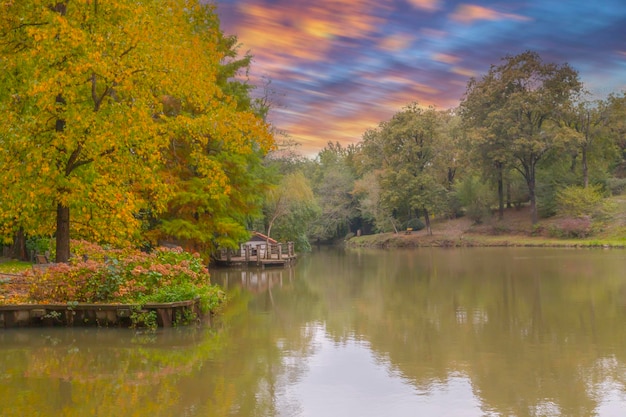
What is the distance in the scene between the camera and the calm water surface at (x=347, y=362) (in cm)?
761

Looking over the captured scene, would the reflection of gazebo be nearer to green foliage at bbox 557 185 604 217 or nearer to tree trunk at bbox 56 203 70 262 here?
tree trunk at bbox 56 203 70 262

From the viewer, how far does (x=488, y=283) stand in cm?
2220

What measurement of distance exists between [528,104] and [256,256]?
3342cm

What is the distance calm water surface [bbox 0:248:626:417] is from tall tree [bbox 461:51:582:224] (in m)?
39.8

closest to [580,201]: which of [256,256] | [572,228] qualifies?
[572,228]

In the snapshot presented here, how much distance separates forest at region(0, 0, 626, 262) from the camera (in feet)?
43.9

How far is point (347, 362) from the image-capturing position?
10.1 metres

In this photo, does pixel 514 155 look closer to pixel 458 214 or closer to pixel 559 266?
pixel 458 214

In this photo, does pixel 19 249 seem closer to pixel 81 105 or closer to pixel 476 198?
pixel 81 105

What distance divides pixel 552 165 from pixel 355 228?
27.9m

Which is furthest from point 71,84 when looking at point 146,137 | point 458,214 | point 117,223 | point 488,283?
point 458,214

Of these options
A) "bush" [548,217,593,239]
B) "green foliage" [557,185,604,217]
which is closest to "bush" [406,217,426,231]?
"green foliage" [557,185,604,217]

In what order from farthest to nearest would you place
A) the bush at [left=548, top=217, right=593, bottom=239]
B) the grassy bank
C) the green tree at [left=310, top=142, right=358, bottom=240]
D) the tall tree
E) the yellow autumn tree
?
the green tree at [left=310, top=142, right=358, bottom=240], the tall tree, the bush at [left=548, top=217, right=593, bottom=239], the grassy bank, the yellow autumn tree

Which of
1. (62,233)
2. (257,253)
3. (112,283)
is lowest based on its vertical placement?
(257,253)
